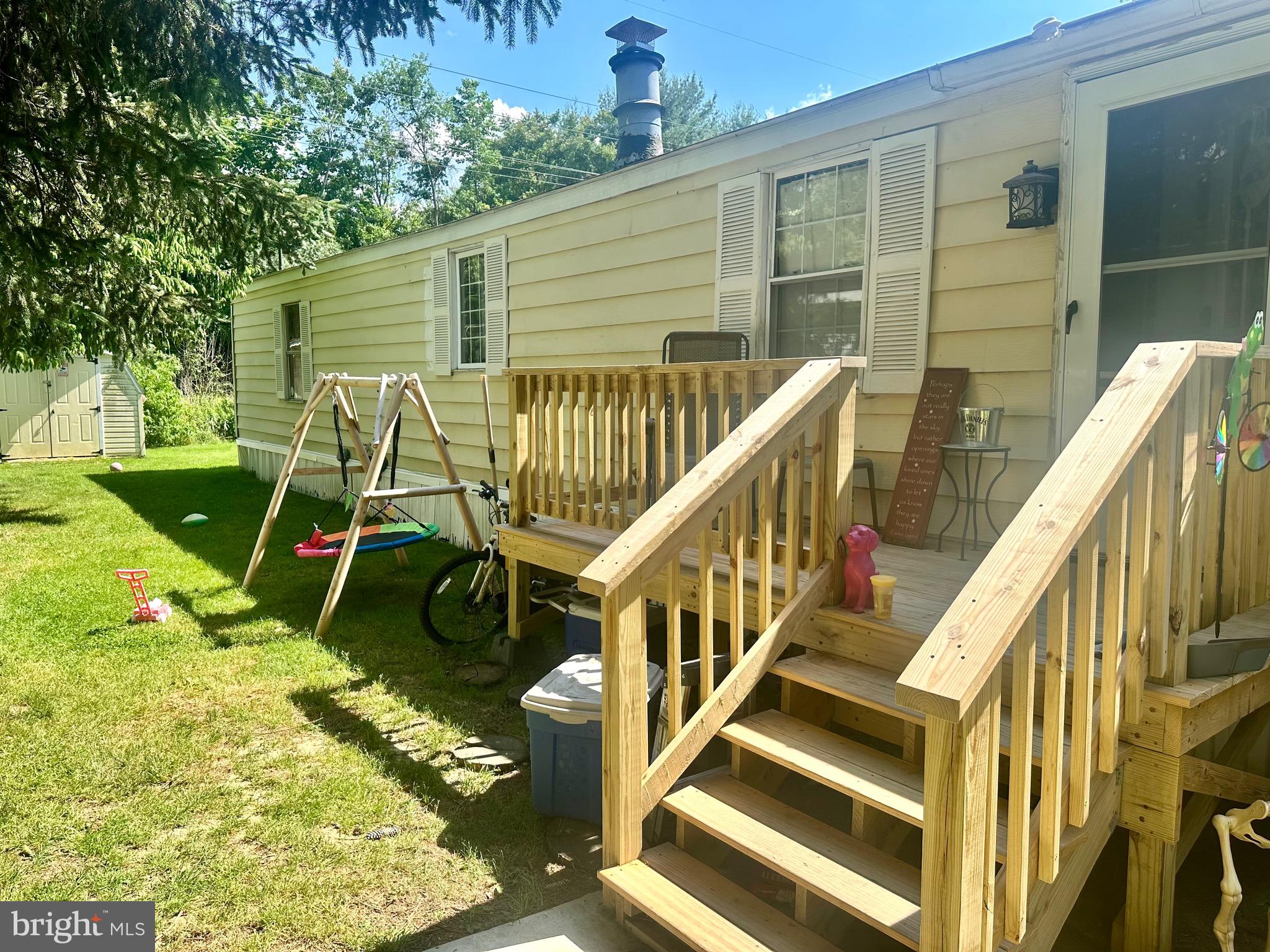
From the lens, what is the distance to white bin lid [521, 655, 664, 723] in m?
2.94

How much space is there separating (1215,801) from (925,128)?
3.02m

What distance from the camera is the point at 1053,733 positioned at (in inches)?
71.6

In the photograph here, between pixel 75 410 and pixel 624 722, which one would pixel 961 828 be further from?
pixel 75 410

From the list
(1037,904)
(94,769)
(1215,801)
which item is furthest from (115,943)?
(1215,801)

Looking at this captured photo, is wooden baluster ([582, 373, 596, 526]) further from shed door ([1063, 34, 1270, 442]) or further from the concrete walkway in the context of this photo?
shed door ([1063, 34, 1270, 442])

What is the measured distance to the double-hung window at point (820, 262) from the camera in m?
4.40

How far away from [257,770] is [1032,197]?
402 centimetres

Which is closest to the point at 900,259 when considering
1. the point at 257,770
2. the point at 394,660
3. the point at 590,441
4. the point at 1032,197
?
the point at 1032,197

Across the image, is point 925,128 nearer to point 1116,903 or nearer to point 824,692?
point 824,692

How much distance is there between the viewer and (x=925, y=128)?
401 cm

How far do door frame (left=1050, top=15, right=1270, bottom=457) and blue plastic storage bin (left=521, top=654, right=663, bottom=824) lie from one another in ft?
6.95

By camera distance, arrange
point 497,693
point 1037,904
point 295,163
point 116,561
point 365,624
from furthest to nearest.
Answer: point 295,163 → point 116,561 → point 365,624 → point 497,693 → point 1037,904

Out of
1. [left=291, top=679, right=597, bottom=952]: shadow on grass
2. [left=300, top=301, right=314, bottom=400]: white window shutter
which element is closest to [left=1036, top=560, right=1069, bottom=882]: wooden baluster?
[left=291, top=679, right=597, bottom=952]: shadow on grass

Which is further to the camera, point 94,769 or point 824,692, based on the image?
point 94,769
